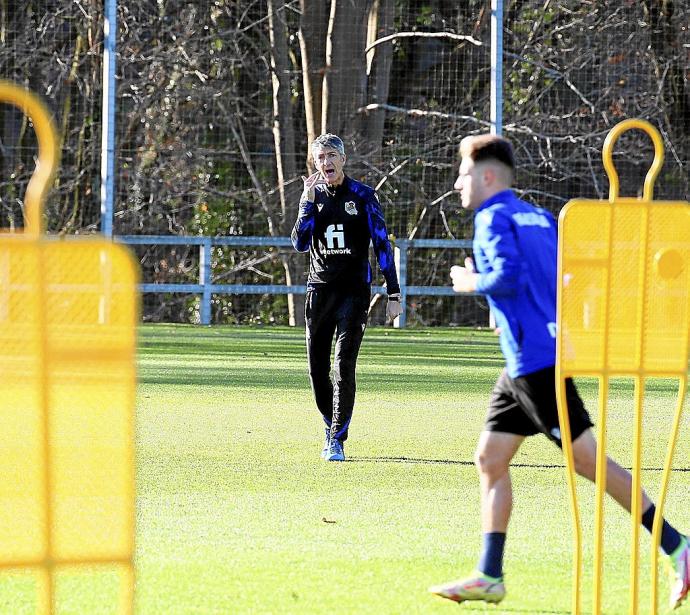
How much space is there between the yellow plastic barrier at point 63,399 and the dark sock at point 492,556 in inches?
87.2

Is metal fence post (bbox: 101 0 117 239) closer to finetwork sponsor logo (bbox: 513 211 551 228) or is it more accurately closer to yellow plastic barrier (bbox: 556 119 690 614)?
finetwork sponsor logo (bbox: 513 211 551 228)

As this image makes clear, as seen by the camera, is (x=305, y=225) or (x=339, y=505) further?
(x=305, y=225)

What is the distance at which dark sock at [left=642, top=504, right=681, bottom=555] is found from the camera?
5531 mm

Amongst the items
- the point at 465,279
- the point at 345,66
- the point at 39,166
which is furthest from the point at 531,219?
the point at 345,66

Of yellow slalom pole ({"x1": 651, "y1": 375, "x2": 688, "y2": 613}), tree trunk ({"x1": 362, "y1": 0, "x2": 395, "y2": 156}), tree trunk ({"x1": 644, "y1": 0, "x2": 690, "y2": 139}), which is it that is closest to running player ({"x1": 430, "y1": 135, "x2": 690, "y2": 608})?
yellow slalom pole ({"x1": 651, "y1": 375, "x2": 688, "y2": 613})

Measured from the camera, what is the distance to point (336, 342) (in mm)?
9695

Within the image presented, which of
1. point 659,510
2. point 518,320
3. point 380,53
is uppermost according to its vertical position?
point 380,53

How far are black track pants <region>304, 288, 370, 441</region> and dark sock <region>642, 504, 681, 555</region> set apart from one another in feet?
13.2

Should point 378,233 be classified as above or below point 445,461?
above

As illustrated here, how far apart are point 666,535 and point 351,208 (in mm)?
4462

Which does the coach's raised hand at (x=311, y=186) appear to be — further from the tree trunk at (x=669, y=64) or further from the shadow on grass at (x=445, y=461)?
the tree trunk at (x=669, y=64)

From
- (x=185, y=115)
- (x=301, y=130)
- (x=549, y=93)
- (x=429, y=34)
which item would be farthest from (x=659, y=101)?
(x=185, y=115)

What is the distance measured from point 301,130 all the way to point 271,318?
3.53 m

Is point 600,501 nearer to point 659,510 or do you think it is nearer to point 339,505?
point 659,510
